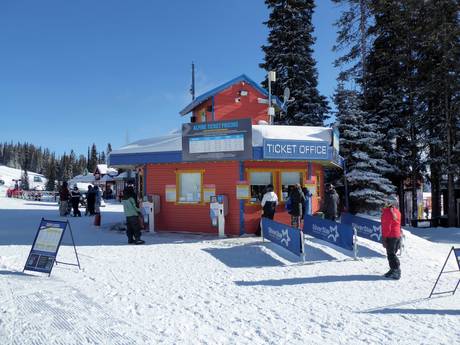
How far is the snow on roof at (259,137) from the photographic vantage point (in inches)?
488

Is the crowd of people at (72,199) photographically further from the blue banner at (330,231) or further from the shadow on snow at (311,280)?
the shadow on snow at (311,280)

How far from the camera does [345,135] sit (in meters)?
20.0

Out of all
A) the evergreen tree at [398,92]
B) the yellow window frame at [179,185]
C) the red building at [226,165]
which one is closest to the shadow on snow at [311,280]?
the red building at [226,165]

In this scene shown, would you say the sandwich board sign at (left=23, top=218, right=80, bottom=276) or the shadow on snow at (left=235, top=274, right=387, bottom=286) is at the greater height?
the sandwich board sign at (left=23, top=218, right=80, bottom=276)

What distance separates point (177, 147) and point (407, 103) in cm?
1487

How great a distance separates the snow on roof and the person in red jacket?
5.11 metres

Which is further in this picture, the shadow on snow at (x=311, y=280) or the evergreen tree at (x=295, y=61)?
the evergreen tree at (x=295, y=61)

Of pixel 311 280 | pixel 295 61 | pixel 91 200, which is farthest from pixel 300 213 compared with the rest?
pixel 295 61

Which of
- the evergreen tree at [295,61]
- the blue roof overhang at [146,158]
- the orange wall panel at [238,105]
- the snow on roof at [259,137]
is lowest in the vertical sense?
the blue roof overhang at [146,158]

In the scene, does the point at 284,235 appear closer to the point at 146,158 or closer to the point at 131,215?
the point at 131,215

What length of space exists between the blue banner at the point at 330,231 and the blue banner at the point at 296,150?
84.8 inches

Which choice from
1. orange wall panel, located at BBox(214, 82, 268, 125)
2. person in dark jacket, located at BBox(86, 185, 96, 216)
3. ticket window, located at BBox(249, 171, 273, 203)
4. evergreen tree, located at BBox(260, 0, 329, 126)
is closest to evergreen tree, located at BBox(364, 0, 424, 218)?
evergreen tree, located at BBox(260, 0, 329, 126)

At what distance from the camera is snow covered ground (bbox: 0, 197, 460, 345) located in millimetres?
Result: 4578

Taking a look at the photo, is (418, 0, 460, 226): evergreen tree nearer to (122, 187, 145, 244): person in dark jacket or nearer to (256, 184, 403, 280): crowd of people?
(256, 184, 403, 280): crowd of people
